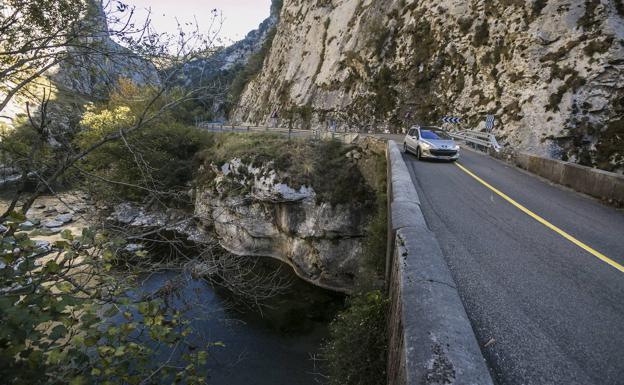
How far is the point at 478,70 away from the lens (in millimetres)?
27094

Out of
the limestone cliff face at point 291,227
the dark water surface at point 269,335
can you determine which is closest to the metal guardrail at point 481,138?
the limestone cliff face at point 291,227

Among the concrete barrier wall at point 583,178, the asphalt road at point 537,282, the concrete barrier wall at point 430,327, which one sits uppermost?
the concrete barrier wall at point 583,178

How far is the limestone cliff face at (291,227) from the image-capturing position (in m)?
19.8

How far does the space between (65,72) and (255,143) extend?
20.0 metres

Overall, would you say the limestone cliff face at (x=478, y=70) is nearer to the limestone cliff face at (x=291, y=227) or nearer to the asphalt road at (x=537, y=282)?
the limestone cliff face at (x=291, y=227)

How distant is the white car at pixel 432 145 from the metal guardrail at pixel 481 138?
15.9 ft

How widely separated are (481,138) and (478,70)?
6.78 m

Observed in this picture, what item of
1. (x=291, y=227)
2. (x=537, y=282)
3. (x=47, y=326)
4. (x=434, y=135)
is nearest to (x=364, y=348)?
(x=537, y=282)

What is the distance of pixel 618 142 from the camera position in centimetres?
1834

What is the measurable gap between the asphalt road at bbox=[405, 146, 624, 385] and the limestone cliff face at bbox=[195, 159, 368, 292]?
1048cm

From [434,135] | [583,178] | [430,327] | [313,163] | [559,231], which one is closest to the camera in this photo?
[430,327]

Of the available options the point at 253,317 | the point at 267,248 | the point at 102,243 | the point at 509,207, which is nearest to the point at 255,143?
the point at 267,248

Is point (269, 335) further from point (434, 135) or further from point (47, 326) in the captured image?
point (47, 326)

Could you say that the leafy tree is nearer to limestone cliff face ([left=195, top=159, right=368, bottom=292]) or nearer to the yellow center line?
the yellow center line
